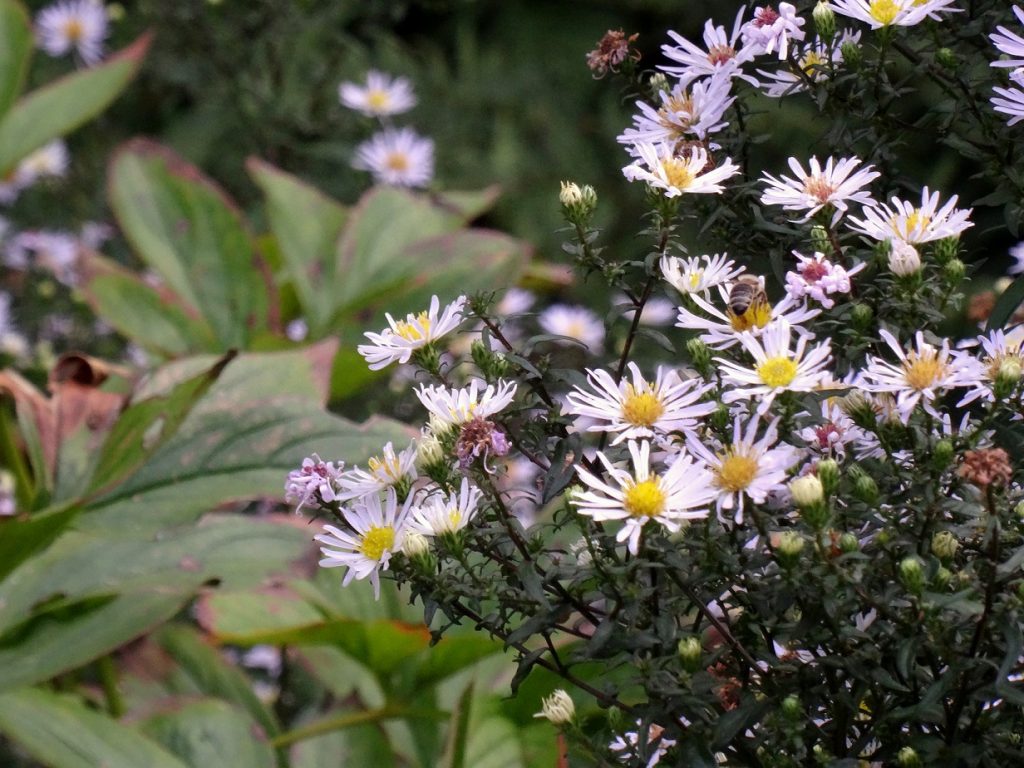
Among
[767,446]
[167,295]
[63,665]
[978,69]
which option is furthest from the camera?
[167,295]

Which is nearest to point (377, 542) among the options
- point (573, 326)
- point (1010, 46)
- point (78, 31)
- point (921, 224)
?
point (921, 224)

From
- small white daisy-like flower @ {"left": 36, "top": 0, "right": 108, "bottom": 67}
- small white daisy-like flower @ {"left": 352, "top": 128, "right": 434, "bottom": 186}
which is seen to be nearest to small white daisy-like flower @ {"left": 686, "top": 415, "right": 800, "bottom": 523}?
small white daisy-like flower @ {"left": 352, "top": 128, "right": 434, "bottom": 186}

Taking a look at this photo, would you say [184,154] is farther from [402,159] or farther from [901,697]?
[901,697]

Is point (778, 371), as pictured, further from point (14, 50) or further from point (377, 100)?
point (377, 100)

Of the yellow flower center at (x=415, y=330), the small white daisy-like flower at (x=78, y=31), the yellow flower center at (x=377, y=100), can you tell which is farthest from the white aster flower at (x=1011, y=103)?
the small white daisy-like flower at (x=78, y=31)

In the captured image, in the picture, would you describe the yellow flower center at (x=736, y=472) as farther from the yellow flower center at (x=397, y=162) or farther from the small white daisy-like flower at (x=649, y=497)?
the yellow flower center at (x=397, y=162)

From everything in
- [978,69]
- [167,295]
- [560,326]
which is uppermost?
[560,326]

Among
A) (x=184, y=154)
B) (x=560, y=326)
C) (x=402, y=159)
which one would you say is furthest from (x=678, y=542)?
(x=184, y=154)
